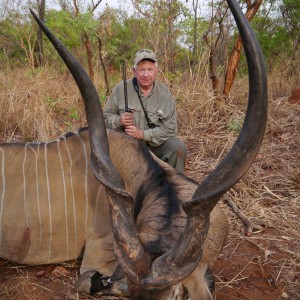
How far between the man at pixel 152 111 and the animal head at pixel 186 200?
5.01ft

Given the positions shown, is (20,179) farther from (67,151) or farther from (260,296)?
(260,296)

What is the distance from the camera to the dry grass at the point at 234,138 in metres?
2.56

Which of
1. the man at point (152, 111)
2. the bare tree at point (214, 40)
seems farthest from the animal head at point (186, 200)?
the bare tree at point (214, 40)

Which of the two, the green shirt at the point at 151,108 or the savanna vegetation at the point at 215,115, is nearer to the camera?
the savanna vegetation at the point at 215,115

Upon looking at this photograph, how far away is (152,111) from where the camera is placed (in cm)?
337

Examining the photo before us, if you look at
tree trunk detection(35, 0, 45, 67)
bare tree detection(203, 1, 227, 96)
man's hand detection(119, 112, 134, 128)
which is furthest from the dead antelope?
tree trunk detection(35, 0, 45, 67)

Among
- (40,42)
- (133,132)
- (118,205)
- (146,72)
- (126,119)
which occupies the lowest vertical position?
(118,205)

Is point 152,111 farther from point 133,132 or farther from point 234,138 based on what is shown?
point 234,138

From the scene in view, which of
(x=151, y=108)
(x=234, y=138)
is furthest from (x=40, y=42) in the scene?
(x=151, y=108)

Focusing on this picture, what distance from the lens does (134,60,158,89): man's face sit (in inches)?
126

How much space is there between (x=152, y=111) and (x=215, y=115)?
207 centimetres

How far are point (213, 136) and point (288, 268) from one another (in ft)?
8.00

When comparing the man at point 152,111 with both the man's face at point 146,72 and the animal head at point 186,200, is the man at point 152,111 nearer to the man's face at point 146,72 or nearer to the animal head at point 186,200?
the man's face at point 146,72

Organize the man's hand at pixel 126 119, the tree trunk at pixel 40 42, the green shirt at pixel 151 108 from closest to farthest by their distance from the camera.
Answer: the man's hand at pixel 126 119
the green shirt at pixel 151 108
the tree trunk at pixel 40 42
